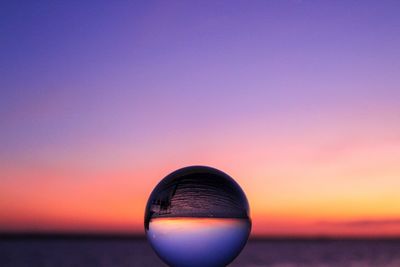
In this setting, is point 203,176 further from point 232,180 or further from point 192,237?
point 192,237

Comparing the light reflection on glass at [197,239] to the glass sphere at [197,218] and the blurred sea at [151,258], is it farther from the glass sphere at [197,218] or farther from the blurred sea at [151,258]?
the blurred sea at [151,258]

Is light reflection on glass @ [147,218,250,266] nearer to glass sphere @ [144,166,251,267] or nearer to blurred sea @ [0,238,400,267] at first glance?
glass sphere @ [144,166,251,267]

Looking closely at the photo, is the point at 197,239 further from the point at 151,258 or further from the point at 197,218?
the point at 151,258

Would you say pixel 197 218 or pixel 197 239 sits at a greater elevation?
pixel 197 218

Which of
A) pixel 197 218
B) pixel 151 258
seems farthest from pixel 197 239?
pixel 151 258

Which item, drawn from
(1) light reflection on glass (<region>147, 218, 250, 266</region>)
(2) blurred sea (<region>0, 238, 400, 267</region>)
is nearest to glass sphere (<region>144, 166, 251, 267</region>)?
(1) light reflection on glass (<region>147, 218, 250, 266</region>)

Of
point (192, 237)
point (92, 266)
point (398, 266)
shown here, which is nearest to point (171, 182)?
point (192, 237)

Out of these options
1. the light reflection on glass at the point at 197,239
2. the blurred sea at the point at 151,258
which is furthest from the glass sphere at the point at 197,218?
the blurred sea at the point at 151,258

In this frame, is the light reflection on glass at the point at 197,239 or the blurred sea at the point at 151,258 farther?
the blurred sea at the point at 151,258
